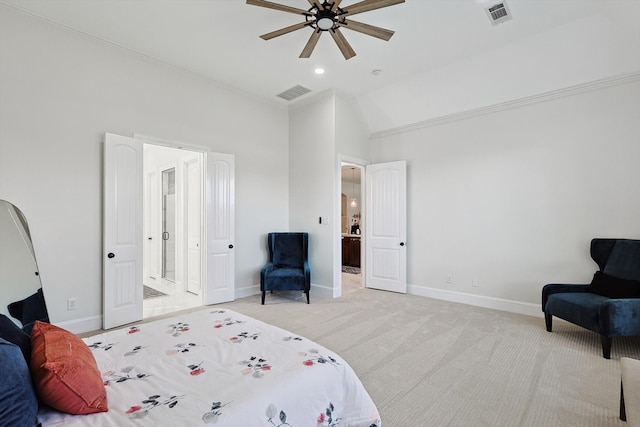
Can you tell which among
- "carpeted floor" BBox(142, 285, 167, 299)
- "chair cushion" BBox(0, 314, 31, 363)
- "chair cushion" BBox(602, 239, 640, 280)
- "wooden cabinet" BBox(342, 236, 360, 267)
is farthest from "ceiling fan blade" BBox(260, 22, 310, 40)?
"wooden cabinet" BBox(342, 236, 360, 267)

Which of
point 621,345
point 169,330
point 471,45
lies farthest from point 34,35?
point 621,345

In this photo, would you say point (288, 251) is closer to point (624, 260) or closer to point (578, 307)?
point (578, 307)

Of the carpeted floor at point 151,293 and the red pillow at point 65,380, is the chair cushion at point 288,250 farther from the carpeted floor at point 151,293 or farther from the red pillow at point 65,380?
the red pillow at point 65,380

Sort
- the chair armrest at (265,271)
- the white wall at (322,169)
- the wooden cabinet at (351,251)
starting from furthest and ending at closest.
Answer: the wooden cabinet at (351,251)
the white wall at (322,169)
the chair armrest at (265,271)

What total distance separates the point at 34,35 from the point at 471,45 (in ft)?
16.1

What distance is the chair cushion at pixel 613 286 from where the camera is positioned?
310cm

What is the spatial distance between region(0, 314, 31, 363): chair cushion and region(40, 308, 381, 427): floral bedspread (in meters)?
0.30

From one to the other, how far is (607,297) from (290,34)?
4.52m

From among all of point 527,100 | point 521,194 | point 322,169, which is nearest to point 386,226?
point 322,169

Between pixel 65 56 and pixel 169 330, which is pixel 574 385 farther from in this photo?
pixel 65 56

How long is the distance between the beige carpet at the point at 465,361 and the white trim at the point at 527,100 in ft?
9.57

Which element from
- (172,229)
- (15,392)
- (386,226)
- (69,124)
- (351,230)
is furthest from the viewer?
(351,230)

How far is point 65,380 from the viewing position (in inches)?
43.4

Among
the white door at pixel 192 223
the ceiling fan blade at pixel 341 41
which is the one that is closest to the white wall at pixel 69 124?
the white door at pixel 192 223
